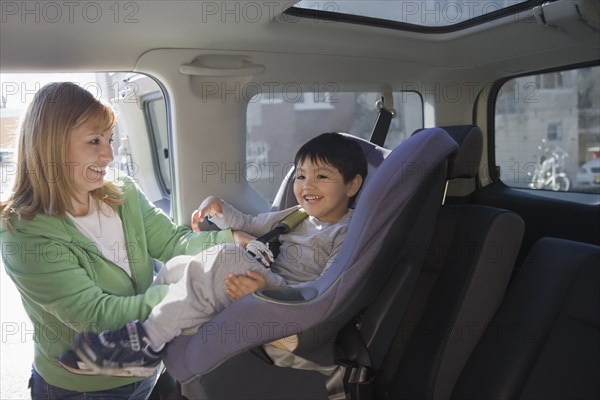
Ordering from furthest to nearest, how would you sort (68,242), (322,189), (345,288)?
1. (322,189)
2. (68,242)
3. (345,288)

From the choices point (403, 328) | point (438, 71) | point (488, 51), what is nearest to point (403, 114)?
point (438, 71)

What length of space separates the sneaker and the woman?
0.03 meters

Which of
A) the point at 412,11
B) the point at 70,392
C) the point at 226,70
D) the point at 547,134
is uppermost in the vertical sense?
the point at 412,11

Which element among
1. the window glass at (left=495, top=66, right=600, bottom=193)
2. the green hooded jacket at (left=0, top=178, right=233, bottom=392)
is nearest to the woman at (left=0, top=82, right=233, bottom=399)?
the green hooded jacket at (left=0, top=178, right=233, bottom=392)

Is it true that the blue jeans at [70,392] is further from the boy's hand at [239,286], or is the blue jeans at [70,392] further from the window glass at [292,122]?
the window glass at [292,122]

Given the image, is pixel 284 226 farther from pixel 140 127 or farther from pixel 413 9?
pixel 413 9

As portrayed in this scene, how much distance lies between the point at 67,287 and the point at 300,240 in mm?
892

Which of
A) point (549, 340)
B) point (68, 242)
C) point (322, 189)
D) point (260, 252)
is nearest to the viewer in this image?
point (68, 242)

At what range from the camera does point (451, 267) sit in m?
2.13

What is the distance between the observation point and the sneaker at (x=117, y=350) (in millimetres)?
1589

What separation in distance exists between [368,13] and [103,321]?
5.18 ft

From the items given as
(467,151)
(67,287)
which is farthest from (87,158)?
(467,151)

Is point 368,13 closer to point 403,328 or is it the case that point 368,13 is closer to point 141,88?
point 141,88

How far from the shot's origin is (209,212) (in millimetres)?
2336
